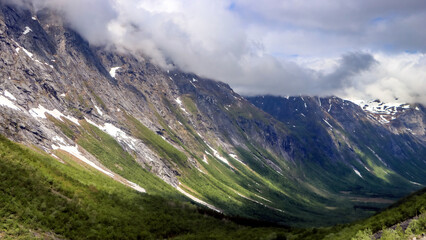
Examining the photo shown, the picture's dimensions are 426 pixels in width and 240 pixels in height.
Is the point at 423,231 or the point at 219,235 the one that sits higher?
the point at 423,231

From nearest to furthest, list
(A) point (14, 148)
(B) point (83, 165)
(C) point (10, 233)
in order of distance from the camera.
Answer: (C) point (10, 233)
(A) point (14, 148)
(B) point (83, 165)

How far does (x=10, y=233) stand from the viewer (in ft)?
222

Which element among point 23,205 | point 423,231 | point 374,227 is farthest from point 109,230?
point 423,231

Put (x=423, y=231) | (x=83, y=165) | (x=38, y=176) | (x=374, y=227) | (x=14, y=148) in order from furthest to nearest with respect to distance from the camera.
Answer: (x=83, y=165), (x=14, y=148), (x=38, y=176), (x=374, y=227), (x=423, y=231)

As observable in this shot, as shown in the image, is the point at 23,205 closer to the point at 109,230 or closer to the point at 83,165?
the point at 109,230

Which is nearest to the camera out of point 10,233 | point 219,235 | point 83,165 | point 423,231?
point 423,231

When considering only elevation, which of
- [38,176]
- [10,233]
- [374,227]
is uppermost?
[374,227]

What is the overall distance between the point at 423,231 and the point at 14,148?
4936 inches

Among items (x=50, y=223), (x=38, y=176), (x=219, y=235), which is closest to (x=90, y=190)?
(x=38, y=176)

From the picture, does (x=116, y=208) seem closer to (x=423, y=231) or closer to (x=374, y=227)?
(x=374, y=227)

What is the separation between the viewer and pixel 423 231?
41.7 meters

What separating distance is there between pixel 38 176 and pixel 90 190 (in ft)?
87.6

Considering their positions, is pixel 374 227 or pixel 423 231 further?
pixel 374 227

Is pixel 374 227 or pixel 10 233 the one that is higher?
pixel 374 227
